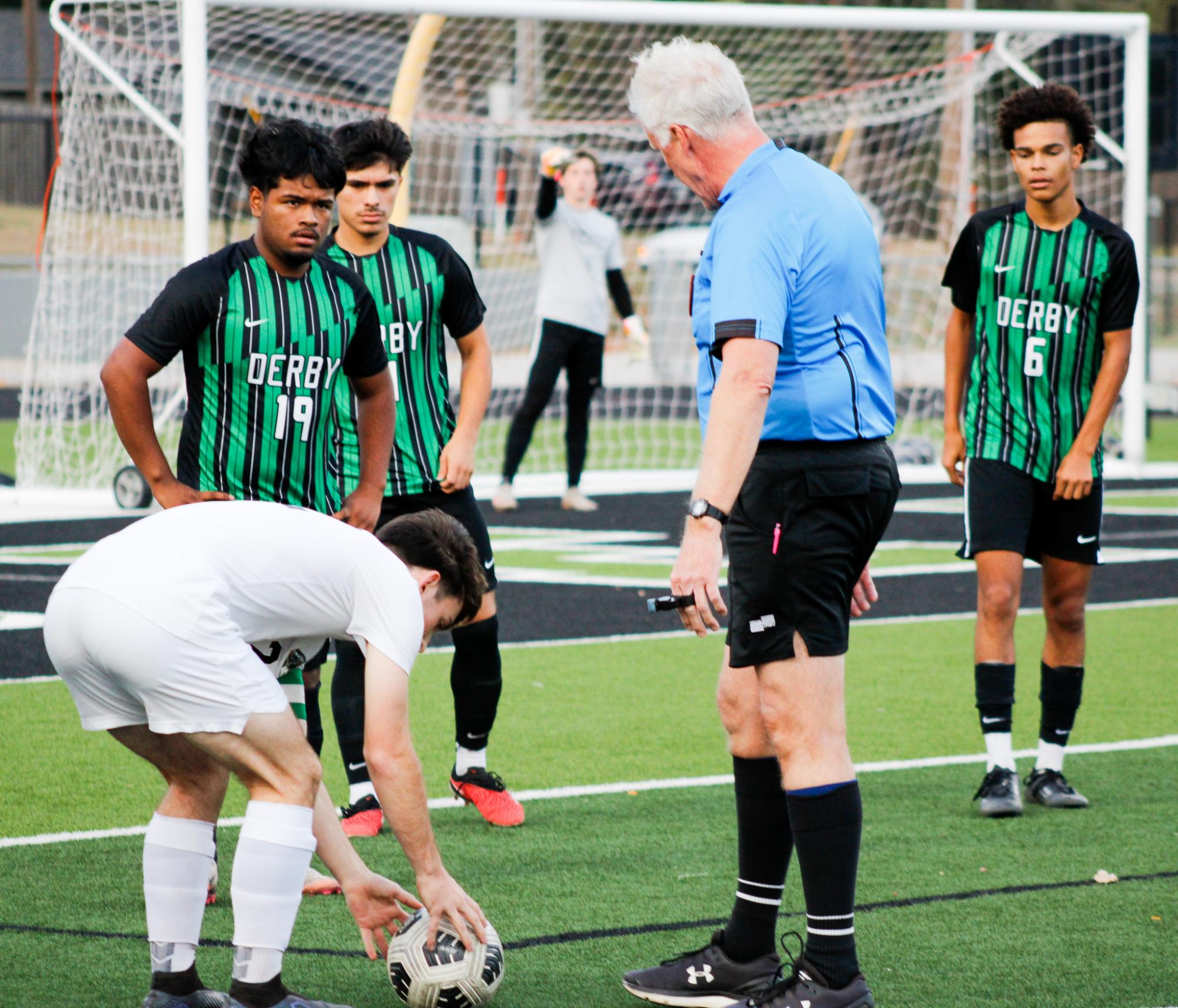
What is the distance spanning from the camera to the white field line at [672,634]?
314 inches

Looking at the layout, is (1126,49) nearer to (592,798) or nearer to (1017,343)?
(1017,343)

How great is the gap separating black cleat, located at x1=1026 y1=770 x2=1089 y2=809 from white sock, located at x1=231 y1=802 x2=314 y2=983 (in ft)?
9.51

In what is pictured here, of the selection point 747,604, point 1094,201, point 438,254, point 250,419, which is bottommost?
point 747,604

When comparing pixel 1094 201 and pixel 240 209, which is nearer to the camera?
pixel 240 209

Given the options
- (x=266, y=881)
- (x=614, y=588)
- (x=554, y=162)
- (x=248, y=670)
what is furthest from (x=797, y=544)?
(x=554, y=162)

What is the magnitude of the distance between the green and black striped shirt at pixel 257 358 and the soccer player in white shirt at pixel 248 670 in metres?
0.88

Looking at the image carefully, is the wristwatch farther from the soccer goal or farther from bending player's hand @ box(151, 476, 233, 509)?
the soccer goal

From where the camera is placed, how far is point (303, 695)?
4406 mm

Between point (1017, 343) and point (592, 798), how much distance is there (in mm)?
2008

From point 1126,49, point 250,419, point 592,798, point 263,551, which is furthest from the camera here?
point 1126,49

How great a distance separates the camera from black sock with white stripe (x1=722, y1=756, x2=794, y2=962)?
3.84 m

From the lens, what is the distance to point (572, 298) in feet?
38.6

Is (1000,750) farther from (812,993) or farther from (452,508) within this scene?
(812,993)

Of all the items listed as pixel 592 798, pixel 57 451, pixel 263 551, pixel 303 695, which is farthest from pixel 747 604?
pixel 57 451
